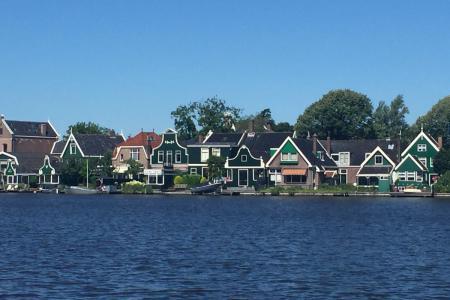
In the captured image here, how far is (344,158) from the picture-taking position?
12756 cm

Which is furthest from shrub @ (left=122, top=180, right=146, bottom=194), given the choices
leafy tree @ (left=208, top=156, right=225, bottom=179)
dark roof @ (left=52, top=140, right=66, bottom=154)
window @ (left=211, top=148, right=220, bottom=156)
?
dark roof @ (left=52, top=140, right=66, bottom=154)

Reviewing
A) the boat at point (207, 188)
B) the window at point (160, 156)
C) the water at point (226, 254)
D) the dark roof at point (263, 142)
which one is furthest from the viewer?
the window at point (160, 156)

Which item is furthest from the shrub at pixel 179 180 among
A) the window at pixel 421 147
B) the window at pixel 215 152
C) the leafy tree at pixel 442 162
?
the leafy tree at pixel 442 162

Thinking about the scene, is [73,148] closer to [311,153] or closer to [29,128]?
[29,128]

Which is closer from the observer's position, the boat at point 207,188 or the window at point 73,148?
the boat at point 207,188

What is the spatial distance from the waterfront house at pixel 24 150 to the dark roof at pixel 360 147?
38087mm

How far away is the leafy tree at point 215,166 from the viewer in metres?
124

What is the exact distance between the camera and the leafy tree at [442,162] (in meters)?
116

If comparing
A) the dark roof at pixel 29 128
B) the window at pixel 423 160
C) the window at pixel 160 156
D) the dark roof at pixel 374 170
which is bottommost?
the dark roof at pixel 374 170

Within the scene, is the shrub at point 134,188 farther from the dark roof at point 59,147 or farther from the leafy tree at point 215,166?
the dark roof at point 59,147

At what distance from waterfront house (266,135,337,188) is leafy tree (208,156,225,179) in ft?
19.0

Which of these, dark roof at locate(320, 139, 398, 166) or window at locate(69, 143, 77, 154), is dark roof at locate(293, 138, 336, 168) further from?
window at locate(69, 143, 77, 154)

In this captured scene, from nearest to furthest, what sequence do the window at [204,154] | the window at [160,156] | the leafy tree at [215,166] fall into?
the leafy tree at [215,166] < the window at [204,154] < the window at [160,156]

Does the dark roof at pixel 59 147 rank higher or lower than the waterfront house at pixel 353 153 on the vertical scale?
higher
